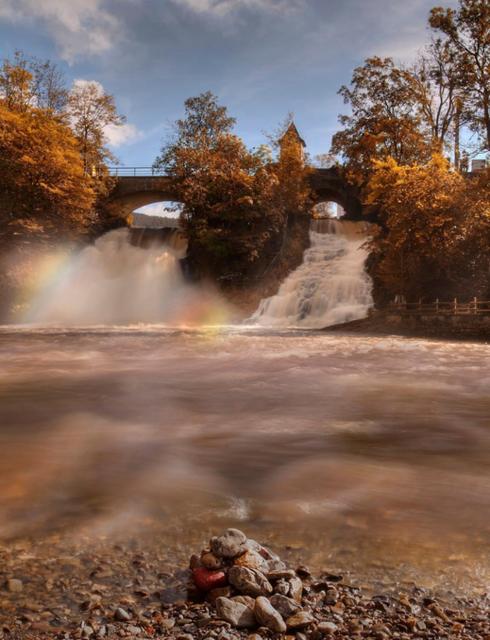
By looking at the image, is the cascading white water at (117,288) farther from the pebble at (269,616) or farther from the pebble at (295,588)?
the pebble at (269,616)

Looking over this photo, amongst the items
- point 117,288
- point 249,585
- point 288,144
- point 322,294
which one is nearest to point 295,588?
point 249,585

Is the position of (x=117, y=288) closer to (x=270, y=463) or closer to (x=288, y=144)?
(x=288, y=144)

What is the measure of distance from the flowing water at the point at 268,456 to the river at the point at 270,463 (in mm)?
15

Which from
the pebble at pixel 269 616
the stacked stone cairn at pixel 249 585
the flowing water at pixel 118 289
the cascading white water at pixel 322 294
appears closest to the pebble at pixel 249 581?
the stacked stone cairn at pixel 249 585

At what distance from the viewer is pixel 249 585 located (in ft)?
7.04

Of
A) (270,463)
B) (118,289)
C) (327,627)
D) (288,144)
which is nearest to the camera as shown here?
(327,627)

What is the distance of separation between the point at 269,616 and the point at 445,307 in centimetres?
2181

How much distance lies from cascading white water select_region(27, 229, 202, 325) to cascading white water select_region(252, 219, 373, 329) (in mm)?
6859

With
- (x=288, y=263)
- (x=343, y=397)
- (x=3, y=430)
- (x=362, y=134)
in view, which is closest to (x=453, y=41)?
(x=362, y=134)

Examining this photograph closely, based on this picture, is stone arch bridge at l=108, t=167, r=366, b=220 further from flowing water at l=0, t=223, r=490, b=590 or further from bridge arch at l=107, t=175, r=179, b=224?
flowing water at l=0, t=223, r=490, b=590

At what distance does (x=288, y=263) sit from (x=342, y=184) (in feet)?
44.3

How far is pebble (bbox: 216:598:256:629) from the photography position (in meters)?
1.99

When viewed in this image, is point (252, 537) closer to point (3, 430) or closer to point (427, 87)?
point (3, 430)

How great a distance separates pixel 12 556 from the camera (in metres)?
2.51
